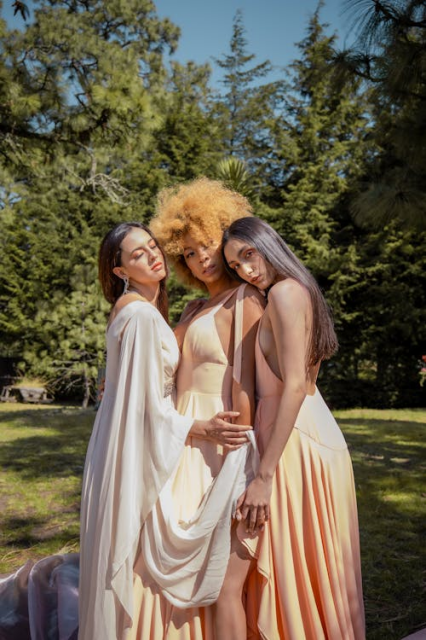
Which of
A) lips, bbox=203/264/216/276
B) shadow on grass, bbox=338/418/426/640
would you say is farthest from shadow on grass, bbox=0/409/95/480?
lips, bbox=203/264/216/276

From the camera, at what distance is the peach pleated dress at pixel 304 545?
2.04 m

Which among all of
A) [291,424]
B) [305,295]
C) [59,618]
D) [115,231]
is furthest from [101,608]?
[115,231]

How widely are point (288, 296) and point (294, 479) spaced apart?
702mm

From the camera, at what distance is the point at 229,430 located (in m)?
2.11

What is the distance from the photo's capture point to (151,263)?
8.24 feet

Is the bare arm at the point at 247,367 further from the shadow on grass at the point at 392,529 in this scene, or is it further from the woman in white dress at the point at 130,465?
the shadow on grass at the point at 392,529

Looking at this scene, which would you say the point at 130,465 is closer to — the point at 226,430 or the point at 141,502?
the point at 141,502

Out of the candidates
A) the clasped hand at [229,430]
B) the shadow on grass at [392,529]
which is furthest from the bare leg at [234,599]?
the shadow on grass at [392,529]

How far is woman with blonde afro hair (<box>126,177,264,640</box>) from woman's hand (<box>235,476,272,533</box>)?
0.21ft

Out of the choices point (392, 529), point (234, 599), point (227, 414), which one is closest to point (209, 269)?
point (227, 414)

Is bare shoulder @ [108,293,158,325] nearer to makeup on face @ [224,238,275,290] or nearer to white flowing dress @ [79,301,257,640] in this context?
white flowing dress @ [79,301,257,640]

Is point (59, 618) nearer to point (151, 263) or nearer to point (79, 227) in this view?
point (151, 263)

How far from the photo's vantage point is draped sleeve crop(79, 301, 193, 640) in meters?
2.01

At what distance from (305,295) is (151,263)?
2.51 ft
